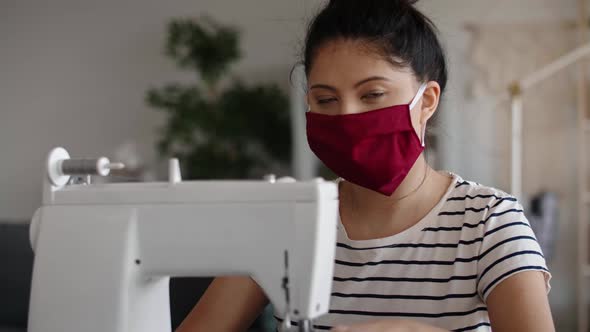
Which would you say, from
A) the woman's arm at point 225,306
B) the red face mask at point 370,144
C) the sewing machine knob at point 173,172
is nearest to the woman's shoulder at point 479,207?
the red face mask at point 370,144

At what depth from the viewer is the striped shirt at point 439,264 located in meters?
1.11

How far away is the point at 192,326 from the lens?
1.19 meters

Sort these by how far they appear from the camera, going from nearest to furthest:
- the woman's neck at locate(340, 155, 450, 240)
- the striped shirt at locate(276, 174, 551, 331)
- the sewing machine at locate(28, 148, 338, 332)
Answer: the sewing machine at locate(28, 148, 338, 332) → the striped shirt at locate(276, 174, 551, 331) → the woman's neck at locate(340, 155, 450, 240)

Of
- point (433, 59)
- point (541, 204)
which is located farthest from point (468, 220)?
point (541, 204)

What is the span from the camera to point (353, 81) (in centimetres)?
111

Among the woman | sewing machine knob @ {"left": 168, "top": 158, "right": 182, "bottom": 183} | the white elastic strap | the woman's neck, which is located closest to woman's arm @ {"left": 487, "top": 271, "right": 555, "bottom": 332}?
the woman

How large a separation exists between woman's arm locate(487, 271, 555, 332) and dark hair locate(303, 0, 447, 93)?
1.23 feet

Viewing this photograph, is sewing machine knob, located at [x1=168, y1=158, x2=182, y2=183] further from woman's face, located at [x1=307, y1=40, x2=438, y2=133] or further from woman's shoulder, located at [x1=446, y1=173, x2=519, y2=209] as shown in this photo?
woman's shoulder, located at [x1=446, y1=173, x2=519, y2=209]

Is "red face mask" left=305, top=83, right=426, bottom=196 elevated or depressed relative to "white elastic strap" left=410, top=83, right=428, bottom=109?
depressed

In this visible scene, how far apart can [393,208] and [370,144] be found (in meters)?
0.14

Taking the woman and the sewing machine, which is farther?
the woman

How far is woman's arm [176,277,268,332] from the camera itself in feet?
3.93

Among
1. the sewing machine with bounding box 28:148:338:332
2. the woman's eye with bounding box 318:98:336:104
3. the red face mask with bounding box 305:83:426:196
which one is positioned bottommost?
the sewing machine with bounding box 28:148:338:332

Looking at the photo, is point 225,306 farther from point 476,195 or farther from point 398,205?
point 476,195
